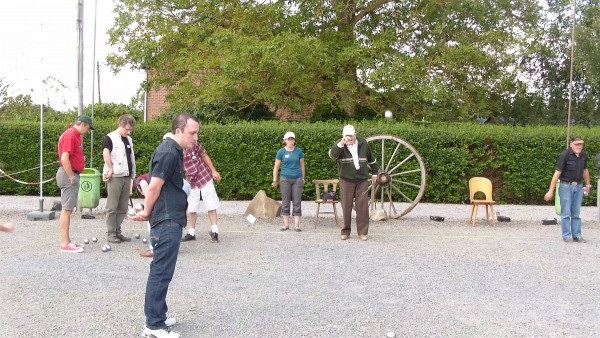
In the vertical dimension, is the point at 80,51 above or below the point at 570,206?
above

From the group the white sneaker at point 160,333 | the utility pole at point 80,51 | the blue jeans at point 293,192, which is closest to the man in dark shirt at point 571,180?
the blue jeans at point 293,192

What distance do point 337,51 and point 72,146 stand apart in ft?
33.7

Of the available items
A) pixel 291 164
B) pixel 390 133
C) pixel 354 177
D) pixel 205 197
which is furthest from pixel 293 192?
pixel 390 133

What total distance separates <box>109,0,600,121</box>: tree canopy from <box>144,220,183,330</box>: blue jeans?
11.1 m

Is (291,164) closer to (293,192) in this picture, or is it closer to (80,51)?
(293,192)

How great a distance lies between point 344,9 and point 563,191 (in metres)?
9.60

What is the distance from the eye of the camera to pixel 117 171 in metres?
8.01

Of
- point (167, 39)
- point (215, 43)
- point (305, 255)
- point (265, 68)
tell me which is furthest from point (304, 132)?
point (305, 255)

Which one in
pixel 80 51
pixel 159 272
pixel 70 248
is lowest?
pixel 70 248

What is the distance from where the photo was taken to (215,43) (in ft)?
51.3

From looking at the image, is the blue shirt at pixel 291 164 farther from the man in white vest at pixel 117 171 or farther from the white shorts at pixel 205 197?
the man in white vest at pixel 117 171

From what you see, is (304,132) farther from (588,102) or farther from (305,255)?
(588,102)

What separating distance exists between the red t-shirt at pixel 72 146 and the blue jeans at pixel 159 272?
3880 millimetres

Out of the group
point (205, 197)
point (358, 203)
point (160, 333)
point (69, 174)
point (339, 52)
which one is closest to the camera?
point (160, 333)
